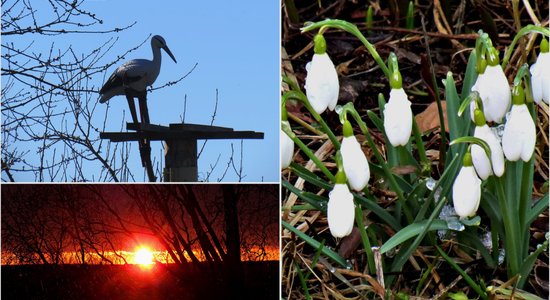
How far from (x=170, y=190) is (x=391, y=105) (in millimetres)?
466

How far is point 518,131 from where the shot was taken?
1229mm

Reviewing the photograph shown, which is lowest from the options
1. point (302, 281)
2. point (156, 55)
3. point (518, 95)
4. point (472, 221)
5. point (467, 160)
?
point (302, 281)

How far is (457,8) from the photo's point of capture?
1746 mm

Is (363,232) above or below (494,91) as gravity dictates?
below

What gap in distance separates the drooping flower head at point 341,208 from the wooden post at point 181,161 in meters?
0.31

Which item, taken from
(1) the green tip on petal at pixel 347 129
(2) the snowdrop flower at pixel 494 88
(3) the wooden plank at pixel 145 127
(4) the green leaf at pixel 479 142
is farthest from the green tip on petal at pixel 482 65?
(3) the wooden plank at pixel 145 127

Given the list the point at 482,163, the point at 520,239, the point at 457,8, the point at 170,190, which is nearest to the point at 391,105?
the point at 482,163

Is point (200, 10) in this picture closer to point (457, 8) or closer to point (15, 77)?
point (15, 77)

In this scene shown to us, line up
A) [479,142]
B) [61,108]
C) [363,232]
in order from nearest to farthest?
[479,142]
[363,232]
[61,108]

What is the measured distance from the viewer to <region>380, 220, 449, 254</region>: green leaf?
1.29m

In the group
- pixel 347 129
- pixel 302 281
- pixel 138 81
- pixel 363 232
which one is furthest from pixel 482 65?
pixel 138 81

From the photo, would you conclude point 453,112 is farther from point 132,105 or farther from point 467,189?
point 132,105

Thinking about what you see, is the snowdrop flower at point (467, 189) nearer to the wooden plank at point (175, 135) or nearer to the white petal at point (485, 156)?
the white petal at point (485, 156)

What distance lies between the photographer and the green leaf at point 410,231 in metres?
1.29
